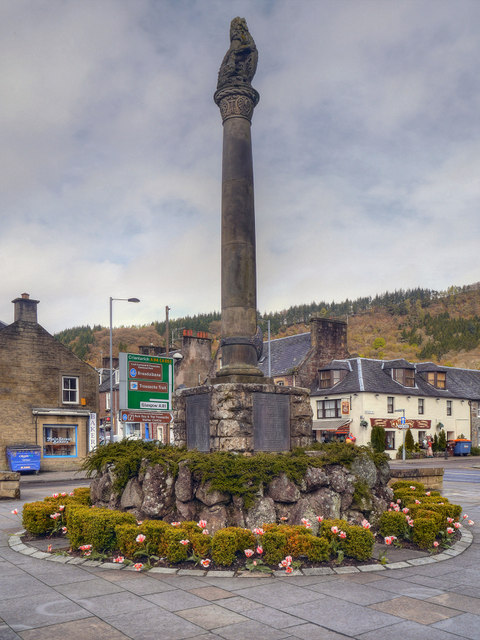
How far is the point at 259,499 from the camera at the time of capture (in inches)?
393

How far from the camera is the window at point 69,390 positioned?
36.2 m

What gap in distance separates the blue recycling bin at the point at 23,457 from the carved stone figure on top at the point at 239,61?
83.5 feet

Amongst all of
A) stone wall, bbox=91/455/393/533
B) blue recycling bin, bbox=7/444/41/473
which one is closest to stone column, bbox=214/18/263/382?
stone wall, bbox=91/455/393/533

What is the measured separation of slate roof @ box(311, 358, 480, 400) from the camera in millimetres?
50750

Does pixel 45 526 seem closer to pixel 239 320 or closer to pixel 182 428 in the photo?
pixel 182 428

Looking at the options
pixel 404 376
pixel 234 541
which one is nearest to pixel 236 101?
pixel 234 541

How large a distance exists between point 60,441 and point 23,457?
353 centimetres

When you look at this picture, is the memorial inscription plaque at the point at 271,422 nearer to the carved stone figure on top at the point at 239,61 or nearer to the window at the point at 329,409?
the carved stone figure on top at the point at 239,61

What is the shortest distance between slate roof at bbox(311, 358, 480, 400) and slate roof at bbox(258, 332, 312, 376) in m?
3.45

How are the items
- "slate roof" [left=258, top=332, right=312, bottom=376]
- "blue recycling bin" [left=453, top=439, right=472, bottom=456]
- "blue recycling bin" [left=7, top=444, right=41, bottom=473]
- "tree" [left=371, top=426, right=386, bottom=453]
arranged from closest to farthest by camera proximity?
"blue recycling bin" [left=7, top=444, right=41, bottom=473], "tree" [left=371, top=426, right=386, bottom=453], "blue recycling bin" [left=453, top=439, right=472, bottom=456], "slate roof" [left=258, top=332, right=312, bottom=376]

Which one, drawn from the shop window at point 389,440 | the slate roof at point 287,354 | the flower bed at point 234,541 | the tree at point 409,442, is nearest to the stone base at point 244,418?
the flower bed at point 234,541

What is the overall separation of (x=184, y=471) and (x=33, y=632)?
14.4ft

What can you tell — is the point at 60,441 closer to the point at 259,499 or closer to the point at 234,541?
the point at 259,499

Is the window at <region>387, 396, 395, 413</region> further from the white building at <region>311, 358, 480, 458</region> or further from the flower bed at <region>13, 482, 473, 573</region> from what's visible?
the flower bed at <region>13, 482, 473, 573</region>
